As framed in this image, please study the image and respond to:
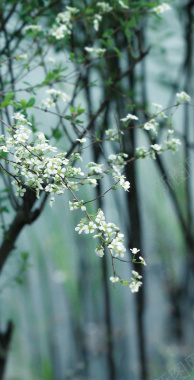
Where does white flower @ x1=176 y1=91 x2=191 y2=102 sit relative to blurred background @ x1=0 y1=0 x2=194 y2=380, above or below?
above

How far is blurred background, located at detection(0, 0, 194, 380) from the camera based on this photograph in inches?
43.3

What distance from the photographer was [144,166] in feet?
3.59

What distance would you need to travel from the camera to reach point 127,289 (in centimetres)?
117

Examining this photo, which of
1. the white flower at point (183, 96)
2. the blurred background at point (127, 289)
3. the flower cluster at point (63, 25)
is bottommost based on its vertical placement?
the blurred background at point (127, 289)

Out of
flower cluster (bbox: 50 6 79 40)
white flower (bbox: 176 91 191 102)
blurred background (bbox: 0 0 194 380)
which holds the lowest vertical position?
blurred background (bbox: 0 0 194 380)

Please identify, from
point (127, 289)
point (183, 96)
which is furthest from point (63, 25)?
point (127, 289)

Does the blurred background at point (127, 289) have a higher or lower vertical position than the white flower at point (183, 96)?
lower

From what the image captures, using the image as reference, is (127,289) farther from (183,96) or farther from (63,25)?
(63,25)

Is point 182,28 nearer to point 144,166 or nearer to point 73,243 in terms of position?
point 144,166

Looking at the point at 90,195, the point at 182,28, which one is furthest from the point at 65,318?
the point at 182,28

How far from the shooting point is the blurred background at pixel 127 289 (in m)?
1.10

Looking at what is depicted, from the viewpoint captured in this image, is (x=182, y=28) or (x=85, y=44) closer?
(x=85, y=44)

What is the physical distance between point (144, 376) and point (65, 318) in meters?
0.28

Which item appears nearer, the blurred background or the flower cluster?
the flower cluster
